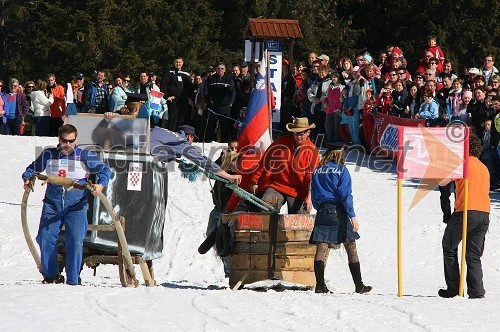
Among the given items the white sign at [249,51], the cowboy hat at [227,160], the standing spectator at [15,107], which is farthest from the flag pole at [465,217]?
the standing spectator at [15,107]

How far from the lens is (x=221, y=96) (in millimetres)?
26781

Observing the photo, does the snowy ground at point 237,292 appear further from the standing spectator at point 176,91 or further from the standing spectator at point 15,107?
the standing spectator at point 176,91

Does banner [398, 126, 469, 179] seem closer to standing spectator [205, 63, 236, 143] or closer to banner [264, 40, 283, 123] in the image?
banner [264, 40, 283, 123]

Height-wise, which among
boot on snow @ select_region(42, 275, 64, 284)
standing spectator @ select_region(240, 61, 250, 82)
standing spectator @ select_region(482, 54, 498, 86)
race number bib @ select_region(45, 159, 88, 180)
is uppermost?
standing spectator @ select_region(482, 54, 498, 86)

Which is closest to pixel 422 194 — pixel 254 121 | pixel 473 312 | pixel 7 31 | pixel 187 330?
pixel 254 121

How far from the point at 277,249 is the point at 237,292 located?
4.03 feet

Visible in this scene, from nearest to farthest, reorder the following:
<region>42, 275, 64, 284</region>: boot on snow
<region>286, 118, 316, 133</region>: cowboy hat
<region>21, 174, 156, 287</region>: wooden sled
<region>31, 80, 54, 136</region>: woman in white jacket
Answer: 1. <region>21, 174, 156, 287</region>: wooden sled
2. <region>42, 275, 64, 284</region>: boot on snow
3. <region>286, 118, 316, 133</region>: cowboy hat
4. <region>31, 80, 54, 136</region>: woman in white jacket

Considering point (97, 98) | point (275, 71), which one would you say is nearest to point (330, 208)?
point (275, 71)

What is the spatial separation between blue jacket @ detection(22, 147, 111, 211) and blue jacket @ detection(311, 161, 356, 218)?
Answer: 2047 millimetres

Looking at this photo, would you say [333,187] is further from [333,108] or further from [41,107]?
[41,107]

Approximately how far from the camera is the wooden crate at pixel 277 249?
13781 millimetres

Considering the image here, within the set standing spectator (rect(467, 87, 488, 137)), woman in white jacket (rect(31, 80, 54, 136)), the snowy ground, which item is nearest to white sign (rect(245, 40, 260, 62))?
woman in white jacket (rect(31, 80, 54, 136))

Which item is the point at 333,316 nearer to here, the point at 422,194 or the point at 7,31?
the point at 422,194

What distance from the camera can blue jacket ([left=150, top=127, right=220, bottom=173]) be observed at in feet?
45.4
